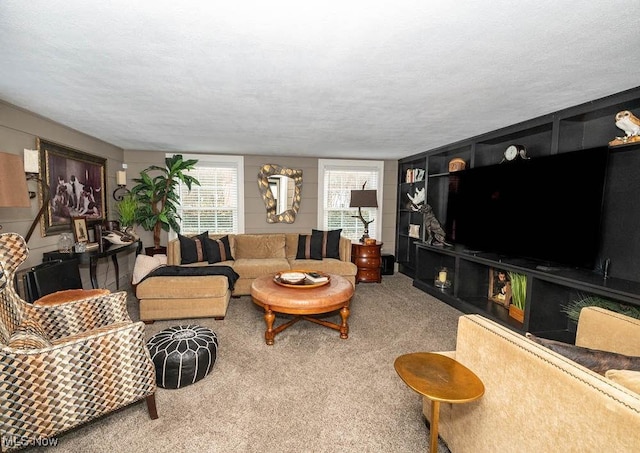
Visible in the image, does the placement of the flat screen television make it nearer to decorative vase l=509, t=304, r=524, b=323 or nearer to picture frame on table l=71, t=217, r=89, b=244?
decorative vase l=509, t=304, r=524, b=323

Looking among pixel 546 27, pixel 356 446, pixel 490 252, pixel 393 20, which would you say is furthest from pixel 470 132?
pixel 356 446

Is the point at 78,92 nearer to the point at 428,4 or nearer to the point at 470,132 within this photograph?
the point at 428,4

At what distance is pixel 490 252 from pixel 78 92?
15.0ft

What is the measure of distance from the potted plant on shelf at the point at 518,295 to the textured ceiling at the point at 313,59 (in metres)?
1.73

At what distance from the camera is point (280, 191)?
5.32 meters

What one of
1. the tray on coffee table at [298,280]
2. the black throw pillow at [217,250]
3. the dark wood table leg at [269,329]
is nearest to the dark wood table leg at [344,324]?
the tray on coffee table at [298,280]

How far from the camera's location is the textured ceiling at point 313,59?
1.32 meters

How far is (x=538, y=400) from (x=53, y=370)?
7.07ft

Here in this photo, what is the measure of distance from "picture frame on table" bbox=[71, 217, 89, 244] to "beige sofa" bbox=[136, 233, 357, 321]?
939 millimetres

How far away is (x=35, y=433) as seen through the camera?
1.38 metres

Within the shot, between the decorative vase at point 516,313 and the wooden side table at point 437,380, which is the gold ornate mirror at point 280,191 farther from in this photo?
the wooden side table at point 437,380

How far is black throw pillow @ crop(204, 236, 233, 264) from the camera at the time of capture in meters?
4.11

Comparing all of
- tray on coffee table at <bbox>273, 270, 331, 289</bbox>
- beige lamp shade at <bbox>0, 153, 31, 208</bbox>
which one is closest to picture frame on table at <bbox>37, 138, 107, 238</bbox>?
beige lamp shade at <bbox>0, 153, 31, 208</bbox>

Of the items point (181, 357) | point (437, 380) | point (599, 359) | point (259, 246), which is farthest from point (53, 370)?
point (259, 246)
